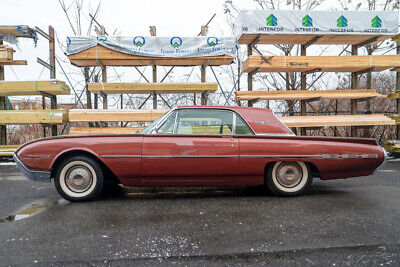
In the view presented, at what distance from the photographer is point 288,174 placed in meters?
3.81

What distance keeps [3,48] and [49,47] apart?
4.45ft

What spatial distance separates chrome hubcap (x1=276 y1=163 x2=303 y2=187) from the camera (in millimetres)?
3801

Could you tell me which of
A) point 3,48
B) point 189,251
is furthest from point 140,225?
point 3,48

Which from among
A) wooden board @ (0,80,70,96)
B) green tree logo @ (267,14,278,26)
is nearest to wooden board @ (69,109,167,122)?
wooden board @ (0,80,70,96)

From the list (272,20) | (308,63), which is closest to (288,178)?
(308,63)

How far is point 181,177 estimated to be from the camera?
3633 mm

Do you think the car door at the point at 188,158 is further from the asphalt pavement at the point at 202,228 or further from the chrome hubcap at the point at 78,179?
the chrome hubcap at the point at 78,179

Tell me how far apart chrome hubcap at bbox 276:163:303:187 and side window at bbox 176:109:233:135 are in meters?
0.91

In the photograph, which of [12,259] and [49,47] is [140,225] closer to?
[12,259]

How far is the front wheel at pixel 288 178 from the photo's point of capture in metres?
3.78

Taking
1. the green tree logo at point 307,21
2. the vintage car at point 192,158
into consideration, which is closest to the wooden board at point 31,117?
the vintage car at point 192,158

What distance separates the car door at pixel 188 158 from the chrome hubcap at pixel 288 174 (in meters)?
0.69

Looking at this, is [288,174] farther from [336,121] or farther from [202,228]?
[336,121]

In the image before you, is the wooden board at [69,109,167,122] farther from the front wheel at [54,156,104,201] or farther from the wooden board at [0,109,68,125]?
the front wheel at [54,156,104,201]
